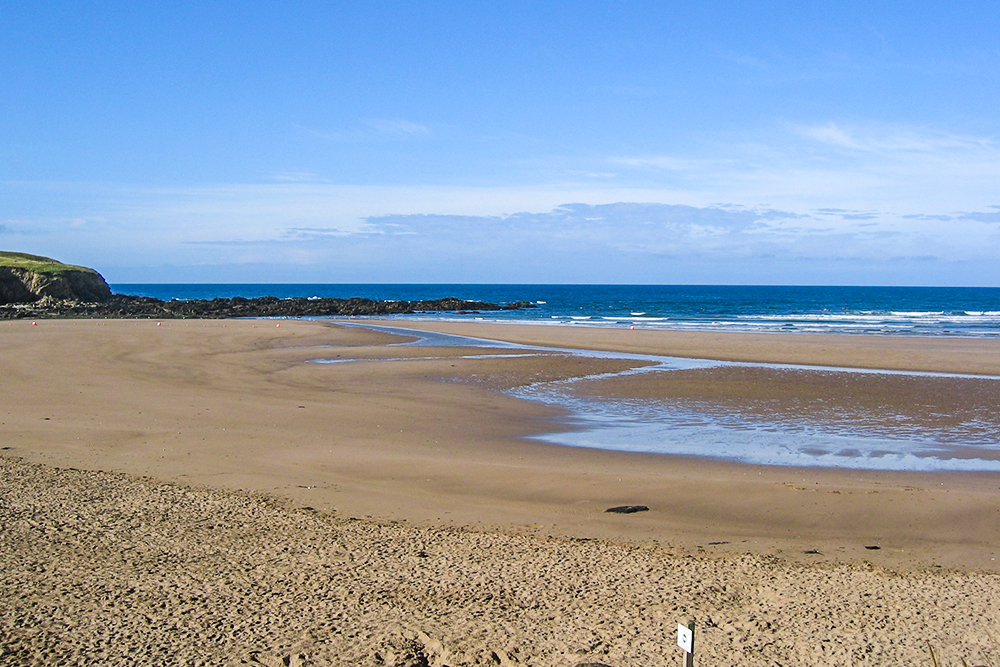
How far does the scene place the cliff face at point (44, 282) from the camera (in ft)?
181

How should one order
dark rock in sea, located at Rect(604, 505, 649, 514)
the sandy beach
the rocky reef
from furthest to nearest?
the rocky reef → dark rock in sea, located at Rect(604, 505, 649, 514) → the sandy beach

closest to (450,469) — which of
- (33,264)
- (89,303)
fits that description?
(89,303)

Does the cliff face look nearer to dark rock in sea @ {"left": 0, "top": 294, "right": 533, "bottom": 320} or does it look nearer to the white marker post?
dark rock in sea @ {"left": 0, "top": 294, "right": 533, "bottom": 320}

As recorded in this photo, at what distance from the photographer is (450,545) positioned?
6.66 meters

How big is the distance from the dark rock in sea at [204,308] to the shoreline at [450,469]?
2998cm

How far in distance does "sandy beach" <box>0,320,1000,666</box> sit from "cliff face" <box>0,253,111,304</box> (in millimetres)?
48480

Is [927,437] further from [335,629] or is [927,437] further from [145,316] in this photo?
A: [145,316]

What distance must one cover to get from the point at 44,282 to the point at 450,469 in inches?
2231

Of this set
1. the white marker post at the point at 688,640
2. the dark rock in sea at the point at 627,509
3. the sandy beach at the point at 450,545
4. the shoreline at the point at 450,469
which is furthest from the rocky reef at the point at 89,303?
the white marker post at the point at 688,640

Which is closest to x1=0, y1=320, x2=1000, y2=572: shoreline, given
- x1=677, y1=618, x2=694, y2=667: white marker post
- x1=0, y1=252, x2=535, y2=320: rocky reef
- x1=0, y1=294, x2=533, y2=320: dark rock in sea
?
x1=677, y1=618, x2=694, y2=667: white marker post

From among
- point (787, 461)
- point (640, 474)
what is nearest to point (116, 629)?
point (640, 474)

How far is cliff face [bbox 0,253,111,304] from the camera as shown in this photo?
181 ft

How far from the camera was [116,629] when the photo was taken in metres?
4.86

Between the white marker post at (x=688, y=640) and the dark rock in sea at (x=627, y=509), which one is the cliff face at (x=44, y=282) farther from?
the white marker post at (x=688, y=640)
